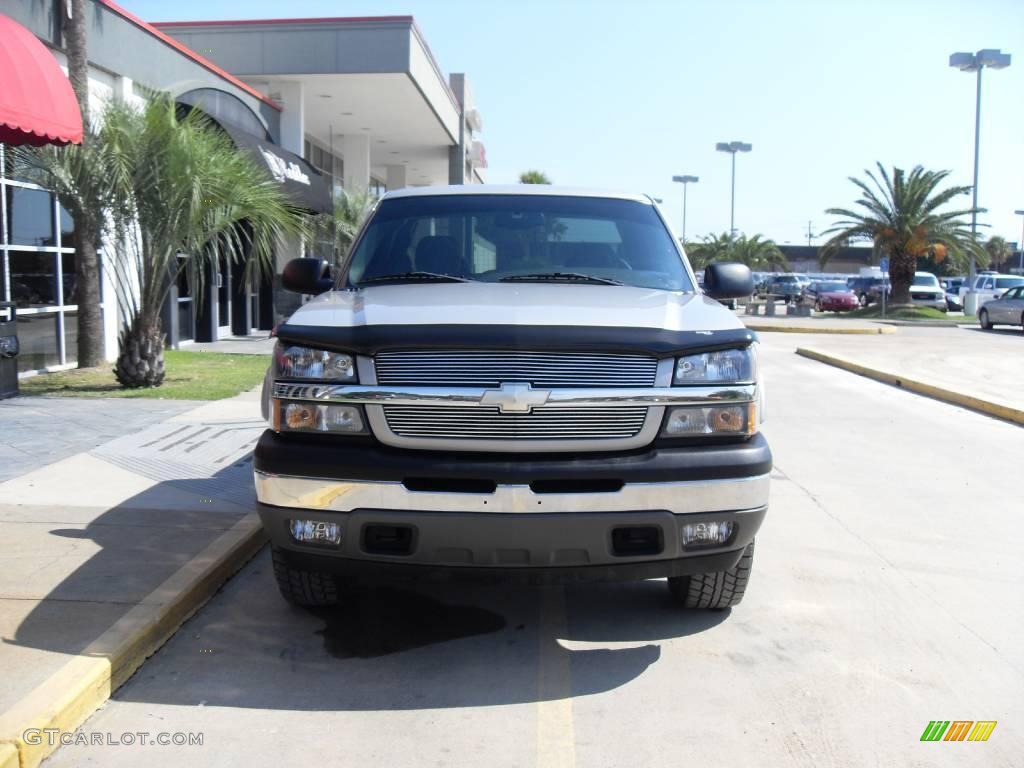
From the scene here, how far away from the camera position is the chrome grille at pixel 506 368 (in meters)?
3.78

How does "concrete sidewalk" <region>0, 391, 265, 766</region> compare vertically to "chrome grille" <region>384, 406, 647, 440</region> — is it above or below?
below

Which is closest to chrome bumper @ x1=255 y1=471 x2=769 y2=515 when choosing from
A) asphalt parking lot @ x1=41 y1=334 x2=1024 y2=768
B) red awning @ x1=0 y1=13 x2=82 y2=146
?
asphalt parking lot @ x1=41 y1=334 x2=1024 y2=768

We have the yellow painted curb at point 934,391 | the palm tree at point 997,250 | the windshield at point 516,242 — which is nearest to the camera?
the windshield at point 516,242

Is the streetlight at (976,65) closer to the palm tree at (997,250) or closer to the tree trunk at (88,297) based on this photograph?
the tree trunk at (88,297)

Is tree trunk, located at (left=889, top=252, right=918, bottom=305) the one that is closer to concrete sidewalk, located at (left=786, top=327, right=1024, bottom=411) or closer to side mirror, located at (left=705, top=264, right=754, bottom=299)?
concrete sidewalk, located at (left=786, top=327, right=1024, bottom=411)

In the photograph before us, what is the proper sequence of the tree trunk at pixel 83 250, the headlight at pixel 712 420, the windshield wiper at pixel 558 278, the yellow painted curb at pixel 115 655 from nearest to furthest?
the yellow painted curb at pixel 115 655 < the headlight at pixel 712 420 < the windshield wiper at pixel 558 278 < the tree trunk at pixel 83 250

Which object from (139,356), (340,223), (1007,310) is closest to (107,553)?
(139,356)

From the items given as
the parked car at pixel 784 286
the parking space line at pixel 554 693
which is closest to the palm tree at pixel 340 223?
the parking space line at pixel 554 693

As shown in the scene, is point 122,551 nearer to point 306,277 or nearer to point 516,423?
point 306,277

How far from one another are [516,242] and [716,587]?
211 centimetres

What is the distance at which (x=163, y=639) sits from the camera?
14.0ft

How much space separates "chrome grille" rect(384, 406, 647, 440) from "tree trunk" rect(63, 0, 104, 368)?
8.74 metres

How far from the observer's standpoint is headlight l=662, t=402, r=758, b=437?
386 cm

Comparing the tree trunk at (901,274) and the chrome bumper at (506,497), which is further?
the tree trunk at (901,274)
